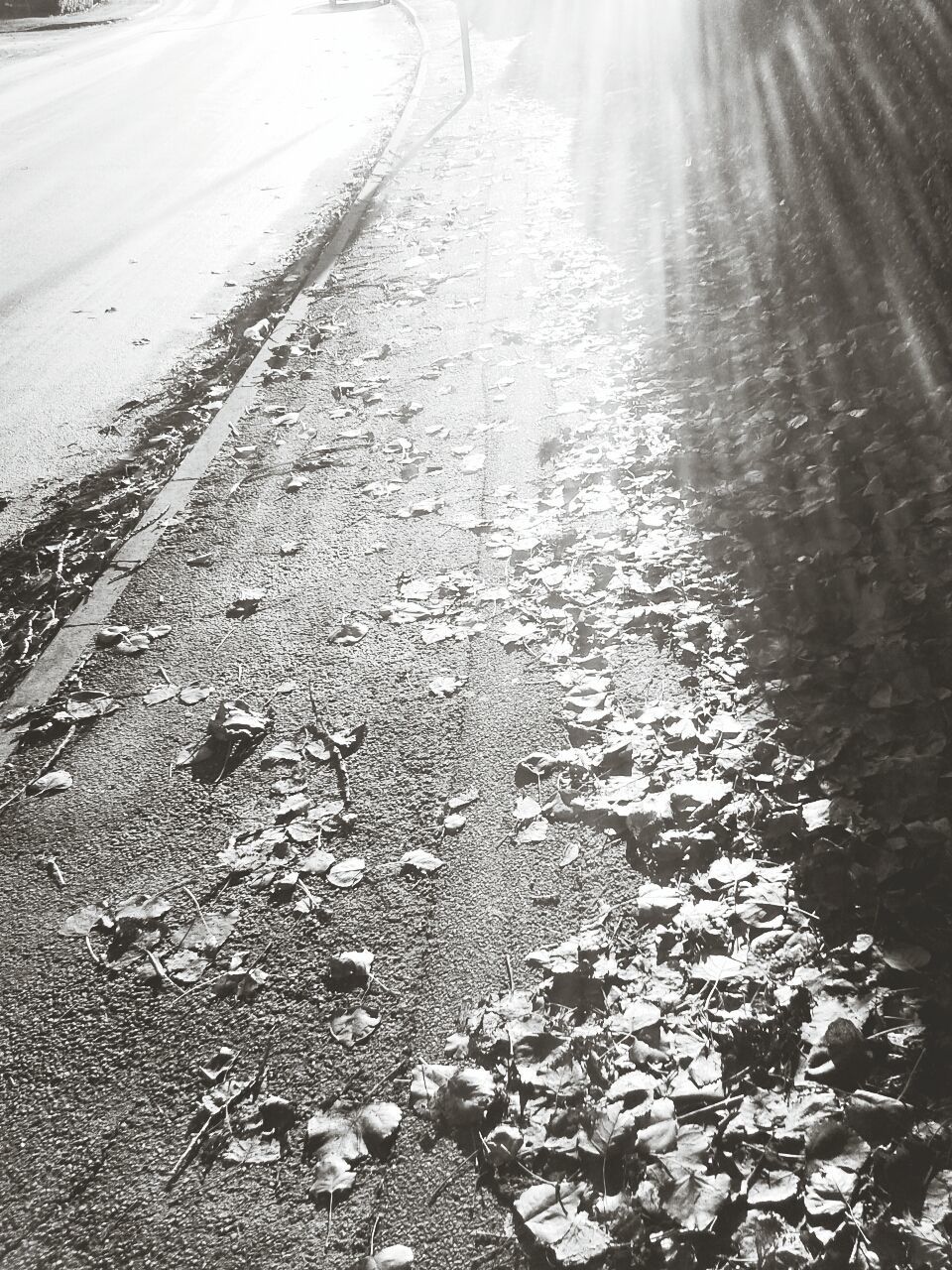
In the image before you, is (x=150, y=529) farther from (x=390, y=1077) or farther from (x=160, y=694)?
(x=390, y=1077)

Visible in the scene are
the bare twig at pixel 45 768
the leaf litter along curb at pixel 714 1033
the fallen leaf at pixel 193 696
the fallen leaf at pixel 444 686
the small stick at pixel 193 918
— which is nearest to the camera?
the leaf litter along curb at pixel 714 1033

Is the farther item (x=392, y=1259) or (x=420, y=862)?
(x=420, y=862)

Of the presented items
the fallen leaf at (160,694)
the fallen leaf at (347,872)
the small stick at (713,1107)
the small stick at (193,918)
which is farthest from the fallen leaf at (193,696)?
the small stick at (713,1107)

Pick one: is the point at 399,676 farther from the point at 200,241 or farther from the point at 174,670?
the point at 200,241

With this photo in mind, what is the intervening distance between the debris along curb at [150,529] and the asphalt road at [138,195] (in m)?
0.60

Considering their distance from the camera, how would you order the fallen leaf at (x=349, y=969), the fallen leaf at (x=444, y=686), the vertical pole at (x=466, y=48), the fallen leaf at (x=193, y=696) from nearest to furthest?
the fallen leaf at (x=349, y=969), the fallen leaf at (x=444, y=686), the fallen leaf at (x=193, y=696), the vertical pole at (x=466, y=48)

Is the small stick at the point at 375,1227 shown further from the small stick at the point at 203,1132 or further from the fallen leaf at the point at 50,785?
the fallen leaf at the point at 50,785

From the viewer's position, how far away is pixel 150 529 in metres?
4.54

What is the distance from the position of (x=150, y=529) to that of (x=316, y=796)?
2278 mm

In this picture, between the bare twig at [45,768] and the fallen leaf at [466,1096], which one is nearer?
the fallen leaf at [466,1096]

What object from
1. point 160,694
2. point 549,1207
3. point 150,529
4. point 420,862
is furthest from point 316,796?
point 150,529

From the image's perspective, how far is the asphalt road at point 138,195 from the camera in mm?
6006

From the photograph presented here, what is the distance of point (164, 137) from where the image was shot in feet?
39.5

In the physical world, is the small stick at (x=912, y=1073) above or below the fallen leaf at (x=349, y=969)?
below
